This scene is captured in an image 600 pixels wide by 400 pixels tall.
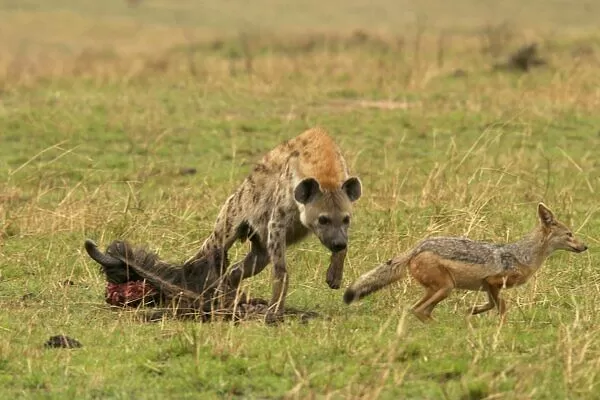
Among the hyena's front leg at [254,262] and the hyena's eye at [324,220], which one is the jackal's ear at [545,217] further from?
the hyena's front leg at [254,262]

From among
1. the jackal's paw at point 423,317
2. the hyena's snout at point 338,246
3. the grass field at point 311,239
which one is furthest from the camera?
the hyena's snout at point 338,246

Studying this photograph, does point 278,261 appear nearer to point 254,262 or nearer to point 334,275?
point 334,275

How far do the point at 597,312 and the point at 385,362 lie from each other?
69.1 inches

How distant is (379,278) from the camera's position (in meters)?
8.26

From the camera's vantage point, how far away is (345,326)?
7.92m

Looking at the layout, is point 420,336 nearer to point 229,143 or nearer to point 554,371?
point 554,371

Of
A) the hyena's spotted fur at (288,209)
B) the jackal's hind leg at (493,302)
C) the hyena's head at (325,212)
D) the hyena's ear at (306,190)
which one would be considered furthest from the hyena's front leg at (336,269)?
the jackal's hind leg at (493,302)

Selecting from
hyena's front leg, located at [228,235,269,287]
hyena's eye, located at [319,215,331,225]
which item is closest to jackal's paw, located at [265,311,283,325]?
hyena's eye, located at [319,215,331,225]

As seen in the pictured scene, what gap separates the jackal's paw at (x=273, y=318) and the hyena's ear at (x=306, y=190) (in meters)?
0.74

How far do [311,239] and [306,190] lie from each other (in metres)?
2.75

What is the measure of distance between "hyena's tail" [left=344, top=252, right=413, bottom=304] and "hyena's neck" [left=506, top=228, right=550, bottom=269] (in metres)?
0.68

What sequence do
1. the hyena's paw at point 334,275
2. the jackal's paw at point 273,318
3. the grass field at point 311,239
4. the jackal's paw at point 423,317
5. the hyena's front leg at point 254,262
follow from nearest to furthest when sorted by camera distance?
the grass field at point 311,239 < the jackal's paw at point 423,317 < the jackal's paw at point 273,318 < the hyena's paw at point 334,275 < the hyena's front leg at point 254,262

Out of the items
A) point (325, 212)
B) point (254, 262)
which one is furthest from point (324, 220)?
point (254, 262)

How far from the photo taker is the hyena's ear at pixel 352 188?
8656 millimetres
